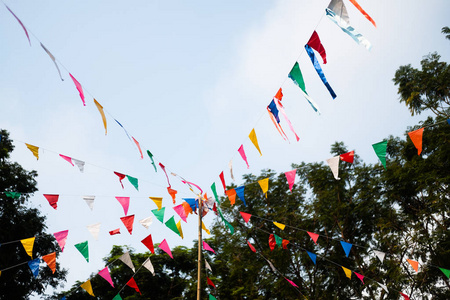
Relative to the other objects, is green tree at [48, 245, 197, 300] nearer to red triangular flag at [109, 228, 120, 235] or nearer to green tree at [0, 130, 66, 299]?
green tree at [0, 130, 66, 299]

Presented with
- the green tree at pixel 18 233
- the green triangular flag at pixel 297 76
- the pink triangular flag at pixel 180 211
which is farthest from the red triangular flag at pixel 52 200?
the green tree at pixel 18 233

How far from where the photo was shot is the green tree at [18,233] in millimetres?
12391

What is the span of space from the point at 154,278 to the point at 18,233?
691cm

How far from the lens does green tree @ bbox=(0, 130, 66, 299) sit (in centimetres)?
1239

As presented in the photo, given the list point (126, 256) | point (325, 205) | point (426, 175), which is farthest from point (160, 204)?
point (325, 205)

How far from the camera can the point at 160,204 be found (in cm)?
688

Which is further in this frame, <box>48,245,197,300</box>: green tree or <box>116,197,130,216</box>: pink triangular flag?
<box>48,245,197,300</box>: green tree

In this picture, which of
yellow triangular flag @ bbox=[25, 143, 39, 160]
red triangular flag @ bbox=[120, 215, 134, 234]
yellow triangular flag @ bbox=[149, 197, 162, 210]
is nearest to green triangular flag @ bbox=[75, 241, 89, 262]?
red triangular flag @ bbox=[120, 215, 134, 234]

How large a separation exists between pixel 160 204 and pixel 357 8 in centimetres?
477

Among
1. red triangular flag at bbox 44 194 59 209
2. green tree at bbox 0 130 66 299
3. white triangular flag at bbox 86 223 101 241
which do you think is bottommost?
white triangular flag at bbox 86 223 101 241

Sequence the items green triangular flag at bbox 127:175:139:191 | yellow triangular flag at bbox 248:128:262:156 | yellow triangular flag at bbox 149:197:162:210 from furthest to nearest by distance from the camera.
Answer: yellow triangular flag at bbox 149:197:162:210, green triangular flag at bbox 127:175:139:191, yellow triangular flag at bbox 248:128:262:156

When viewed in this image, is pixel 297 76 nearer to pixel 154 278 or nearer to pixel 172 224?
pixel 172 224

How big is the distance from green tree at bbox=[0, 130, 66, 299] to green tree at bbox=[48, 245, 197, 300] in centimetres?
308

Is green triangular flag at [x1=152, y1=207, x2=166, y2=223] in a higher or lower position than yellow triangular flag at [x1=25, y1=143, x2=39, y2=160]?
lower
